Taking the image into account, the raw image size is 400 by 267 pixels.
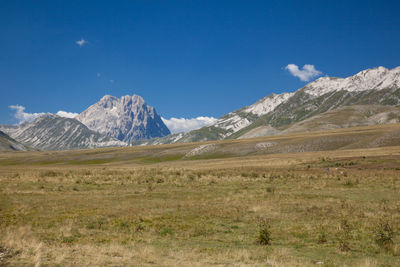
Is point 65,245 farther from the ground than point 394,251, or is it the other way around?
point 65,245

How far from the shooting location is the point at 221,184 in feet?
140

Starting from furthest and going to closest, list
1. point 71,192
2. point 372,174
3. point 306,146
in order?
point 306,146
point 372,174
point 71,192

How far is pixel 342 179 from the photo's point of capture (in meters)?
43.2

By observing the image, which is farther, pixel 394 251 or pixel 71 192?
pixel 71 192

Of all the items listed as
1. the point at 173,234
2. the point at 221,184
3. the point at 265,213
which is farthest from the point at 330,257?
the point at 221,184

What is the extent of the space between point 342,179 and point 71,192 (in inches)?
1363

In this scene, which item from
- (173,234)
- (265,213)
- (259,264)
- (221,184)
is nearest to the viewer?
(259,264)

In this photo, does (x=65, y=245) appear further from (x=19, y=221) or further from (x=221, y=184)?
(x=221, y=184)

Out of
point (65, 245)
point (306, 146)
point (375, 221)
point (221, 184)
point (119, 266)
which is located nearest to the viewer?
point (119, 266)

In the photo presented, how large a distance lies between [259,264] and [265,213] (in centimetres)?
1258

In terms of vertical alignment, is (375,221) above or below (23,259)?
below

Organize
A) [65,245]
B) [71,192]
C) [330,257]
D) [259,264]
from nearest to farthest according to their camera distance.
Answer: [259,264]
[330,257]
[65,245]
[71,192]

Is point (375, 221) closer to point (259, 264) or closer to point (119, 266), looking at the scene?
point (259, 264)

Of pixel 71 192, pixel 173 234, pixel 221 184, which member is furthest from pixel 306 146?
pixel 173 234
